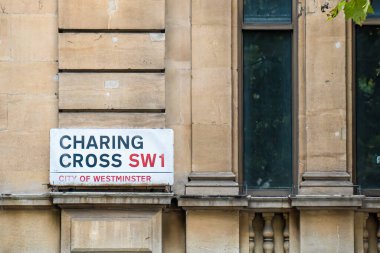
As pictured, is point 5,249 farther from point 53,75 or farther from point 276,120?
point 276,120

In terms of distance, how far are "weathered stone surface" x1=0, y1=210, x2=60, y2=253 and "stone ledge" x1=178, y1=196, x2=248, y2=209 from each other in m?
1.94

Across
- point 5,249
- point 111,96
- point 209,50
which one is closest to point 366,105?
point 209,50

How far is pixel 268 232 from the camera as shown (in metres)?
17.3

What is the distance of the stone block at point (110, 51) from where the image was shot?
17359 mm

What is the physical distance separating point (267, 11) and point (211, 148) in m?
2.27

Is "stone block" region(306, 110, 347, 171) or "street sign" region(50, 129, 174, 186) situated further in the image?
"stone block" region(306, 110, 347, 171)

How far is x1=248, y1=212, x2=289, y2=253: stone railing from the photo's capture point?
1730cm

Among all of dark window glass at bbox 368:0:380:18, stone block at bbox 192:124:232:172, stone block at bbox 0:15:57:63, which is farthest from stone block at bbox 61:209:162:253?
dark window glass at bbox 368:0:380:18

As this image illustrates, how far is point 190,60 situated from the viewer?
17.5 m

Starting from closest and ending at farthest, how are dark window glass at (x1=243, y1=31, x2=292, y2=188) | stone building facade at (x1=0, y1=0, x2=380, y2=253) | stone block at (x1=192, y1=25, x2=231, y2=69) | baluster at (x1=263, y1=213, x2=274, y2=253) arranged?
stone building facade at (x1=0, y1=0, x2=380, y2=253) < baluster at (x1=263, y1=213, x2=274, y2=253) < stone block at (x1=192, y1=25, x2=231, y2=69) < dark window glass at (x1=243, y1=31, x2=292, y2=188)

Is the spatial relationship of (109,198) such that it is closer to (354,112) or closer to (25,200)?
(25,200)

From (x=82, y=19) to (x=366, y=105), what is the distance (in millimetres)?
4426

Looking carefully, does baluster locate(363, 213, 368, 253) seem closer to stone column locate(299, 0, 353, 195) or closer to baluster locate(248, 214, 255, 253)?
stone column locate(299, 0, 353, 195)

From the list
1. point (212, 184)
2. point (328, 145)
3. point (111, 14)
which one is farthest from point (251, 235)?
point (111, 14)
